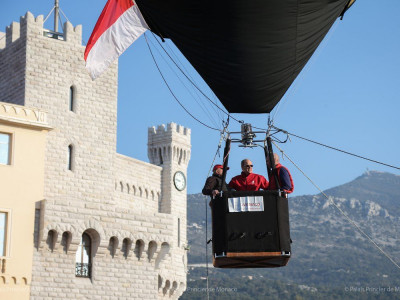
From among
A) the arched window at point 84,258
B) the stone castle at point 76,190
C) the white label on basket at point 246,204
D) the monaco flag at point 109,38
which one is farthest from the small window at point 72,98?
the white label on basket at point 246,204

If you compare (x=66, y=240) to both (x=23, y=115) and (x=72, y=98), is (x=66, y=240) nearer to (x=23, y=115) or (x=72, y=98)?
(x=23, y=115)

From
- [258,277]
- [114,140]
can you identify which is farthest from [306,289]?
[114,140]

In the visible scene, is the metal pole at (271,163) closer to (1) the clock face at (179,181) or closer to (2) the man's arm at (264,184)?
(2) the man's arm at (264,184)

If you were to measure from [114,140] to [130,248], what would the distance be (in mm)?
5774

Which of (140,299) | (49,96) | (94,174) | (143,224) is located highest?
(49,96)

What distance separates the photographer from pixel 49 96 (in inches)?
1526

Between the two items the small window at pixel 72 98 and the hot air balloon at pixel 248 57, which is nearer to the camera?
the hot air balloon at pixel 248 57

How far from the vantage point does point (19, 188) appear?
34.2m

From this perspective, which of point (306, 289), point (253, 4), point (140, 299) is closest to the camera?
point (253, 4)

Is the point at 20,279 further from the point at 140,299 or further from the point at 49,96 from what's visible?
the point at 49,96

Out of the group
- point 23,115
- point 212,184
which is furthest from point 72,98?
point 212,184

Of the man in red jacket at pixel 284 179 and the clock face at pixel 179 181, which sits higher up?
the clock face at pixel 179 181

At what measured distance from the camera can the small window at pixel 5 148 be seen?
34.2m

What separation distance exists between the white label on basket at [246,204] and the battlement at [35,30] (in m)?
24.1
